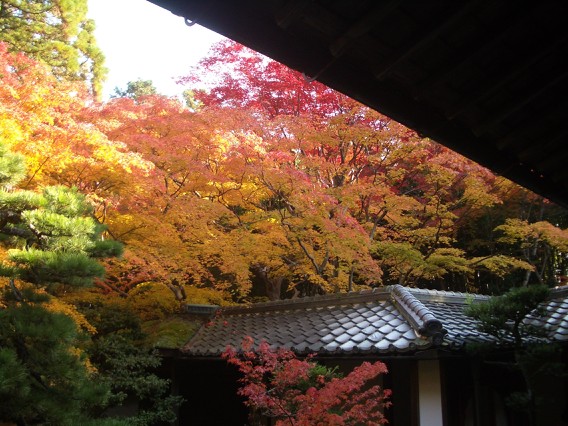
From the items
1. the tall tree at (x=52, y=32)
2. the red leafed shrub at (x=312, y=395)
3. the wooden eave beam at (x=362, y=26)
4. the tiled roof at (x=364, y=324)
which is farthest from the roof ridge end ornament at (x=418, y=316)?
the tall tree at (x=52, y=32)

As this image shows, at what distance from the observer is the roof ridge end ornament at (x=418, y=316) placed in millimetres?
5051

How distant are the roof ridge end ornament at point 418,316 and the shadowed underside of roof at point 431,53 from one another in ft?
9.51

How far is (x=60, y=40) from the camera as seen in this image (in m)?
15.1

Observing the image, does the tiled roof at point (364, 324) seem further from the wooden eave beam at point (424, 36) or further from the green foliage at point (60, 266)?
the wooden eave beam at point (424, 36)

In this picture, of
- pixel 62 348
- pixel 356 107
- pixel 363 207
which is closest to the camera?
pixel 62 348

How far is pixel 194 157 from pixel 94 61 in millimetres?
9251

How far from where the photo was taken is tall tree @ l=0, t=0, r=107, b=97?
14203 mm

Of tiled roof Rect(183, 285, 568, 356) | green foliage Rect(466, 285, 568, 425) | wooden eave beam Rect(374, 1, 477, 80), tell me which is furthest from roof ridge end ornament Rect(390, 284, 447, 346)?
wooden eave beam Rect(374, 1, 477, 80)

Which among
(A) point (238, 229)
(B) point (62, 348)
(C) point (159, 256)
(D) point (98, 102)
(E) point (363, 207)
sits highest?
(D) point (98, 102)

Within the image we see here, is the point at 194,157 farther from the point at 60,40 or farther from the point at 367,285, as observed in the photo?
the point at 60,40

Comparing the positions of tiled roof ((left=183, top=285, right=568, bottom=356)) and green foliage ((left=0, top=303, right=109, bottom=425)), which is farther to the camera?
tiled roof ((left=183, top=285, right=568, bottom=356))

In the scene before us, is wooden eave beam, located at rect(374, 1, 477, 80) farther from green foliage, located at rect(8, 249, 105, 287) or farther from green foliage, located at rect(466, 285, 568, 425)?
green foliage, located at rect(466, 285, 568, 425)

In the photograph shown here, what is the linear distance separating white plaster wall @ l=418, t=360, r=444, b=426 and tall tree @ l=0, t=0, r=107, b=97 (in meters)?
13.8

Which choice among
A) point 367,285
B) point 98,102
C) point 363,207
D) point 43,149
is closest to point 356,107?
point 363,207
